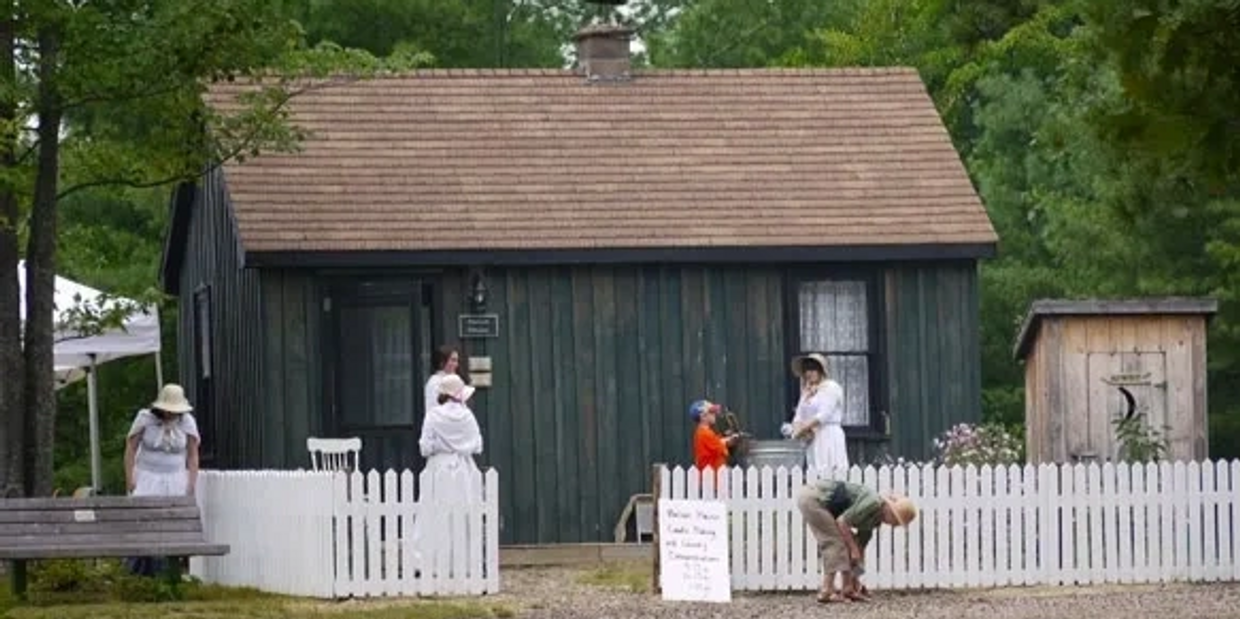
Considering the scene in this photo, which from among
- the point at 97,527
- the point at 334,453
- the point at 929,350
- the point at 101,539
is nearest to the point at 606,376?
the point at 334,453

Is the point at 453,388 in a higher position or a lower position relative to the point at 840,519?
higher

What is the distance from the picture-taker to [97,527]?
A: 22.7 metres

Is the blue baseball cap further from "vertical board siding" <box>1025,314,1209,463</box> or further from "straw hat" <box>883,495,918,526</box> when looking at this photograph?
"straw hat" <box>883,495,918,526</box>

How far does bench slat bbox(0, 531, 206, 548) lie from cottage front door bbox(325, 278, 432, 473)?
551 centimetres

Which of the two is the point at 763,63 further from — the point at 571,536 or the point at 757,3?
the point at 571,536

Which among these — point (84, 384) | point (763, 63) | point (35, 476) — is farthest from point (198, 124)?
point (763, 63)

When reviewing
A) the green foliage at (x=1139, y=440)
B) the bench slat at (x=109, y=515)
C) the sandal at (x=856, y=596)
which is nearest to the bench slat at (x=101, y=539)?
the bench slat at (x=109, y=515)

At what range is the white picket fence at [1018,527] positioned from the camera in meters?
23.0

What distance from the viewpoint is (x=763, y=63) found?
51.6m

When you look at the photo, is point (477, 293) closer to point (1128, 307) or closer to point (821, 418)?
point (821, 418)

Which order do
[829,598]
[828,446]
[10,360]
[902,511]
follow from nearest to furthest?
[902,511]
[829,598]
[10,360]
[828,446]

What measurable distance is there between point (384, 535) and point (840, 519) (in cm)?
321

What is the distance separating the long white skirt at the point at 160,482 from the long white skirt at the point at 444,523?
2421mm

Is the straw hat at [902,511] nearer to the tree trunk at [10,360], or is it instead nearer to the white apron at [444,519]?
the white apron at [444,519]
